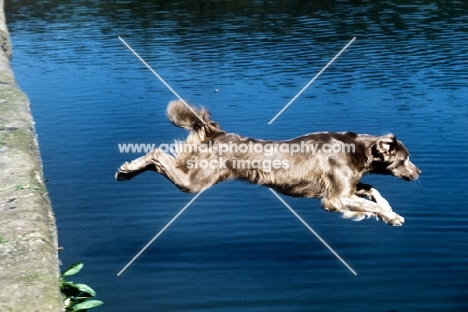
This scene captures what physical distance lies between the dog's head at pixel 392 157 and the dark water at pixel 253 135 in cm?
230

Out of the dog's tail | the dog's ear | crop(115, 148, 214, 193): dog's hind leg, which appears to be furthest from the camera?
the dog's tail

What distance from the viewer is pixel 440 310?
1168 centimetres

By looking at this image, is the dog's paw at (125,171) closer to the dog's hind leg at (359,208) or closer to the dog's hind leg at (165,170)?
the dog's hind leg at (165,170)

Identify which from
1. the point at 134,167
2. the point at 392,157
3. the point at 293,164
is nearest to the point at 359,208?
the point at 392,157

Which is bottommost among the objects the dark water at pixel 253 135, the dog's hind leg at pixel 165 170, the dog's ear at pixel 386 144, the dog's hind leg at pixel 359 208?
the dark water at pixel 253 135

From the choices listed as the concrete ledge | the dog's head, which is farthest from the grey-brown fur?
the concrete ledge

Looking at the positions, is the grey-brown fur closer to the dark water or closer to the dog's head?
the dog's head

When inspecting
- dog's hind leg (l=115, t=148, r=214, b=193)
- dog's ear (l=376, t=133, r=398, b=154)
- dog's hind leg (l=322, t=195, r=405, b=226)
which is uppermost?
dog's ear (l=376, t=133, r=398, b=154)

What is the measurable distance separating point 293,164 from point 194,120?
1.23 meters

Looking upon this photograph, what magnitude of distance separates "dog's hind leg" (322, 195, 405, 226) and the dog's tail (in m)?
1.51

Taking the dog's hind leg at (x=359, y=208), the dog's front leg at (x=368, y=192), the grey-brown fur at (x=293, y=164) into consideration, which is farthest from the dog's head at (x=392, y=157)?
the dog's hind leg at (x=359, y=208)

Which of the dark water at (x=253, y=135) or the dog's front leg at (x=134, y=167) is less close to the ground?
the dog's front leg at (x=134, y=167)

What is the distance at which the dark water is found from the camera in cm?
1247

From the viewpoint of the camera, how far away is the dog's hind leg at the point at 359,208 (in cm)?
976
